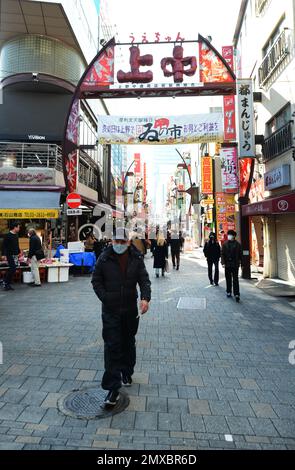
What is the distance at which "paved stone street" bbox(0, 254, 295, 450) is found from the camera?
10.8ft

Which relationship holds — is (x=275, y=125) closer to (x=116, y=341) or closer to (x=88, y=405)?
(x=116, y=341)

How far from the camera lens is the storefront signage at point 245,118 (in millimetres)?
12914

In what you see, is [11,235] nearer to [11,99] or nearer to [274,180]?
[274,180]

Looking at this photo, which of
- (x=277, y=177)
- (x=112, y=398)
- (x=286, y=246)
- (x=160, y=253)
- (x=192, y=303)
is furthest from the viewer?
(x=160, y=253)

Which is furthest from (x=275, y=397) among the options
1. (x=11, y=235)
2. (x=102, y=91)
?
(x=102, y=91)

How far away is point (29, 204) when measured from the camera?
14422 mm

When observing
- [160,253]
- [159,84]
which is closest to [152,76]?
[159,84]

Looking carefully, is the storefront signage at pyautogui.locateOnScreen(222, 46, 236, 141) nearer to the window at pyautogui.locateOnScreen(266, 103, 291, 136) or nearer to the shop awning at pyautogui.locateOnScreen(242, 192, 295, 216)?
the window at pyautogui.locateOnScreen(266, 103, 291, 136)

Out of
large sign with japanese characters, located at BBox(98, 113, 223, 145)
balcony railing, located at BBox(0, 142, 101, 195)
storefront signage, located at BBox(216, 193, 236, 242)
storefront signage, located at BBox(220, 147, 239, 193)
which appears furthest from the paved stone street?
balcony railing, located at BBox(0, 142, 101, 195)

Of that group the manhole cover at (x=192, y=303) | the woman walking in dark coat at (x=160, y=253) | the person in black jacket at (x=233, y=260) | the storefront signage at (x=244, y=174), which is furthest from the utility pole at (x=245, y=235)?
the manhole cover at (x=192, y=303)

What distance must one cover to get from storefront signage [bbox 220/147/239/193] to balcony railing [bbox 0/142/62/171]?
901cm

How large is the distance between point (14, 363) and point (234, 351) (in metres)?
3.51

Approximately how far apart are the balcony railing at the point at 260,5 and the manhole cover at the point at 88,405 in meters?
16.0

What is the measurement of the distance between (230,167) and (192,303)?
7.80 metres
